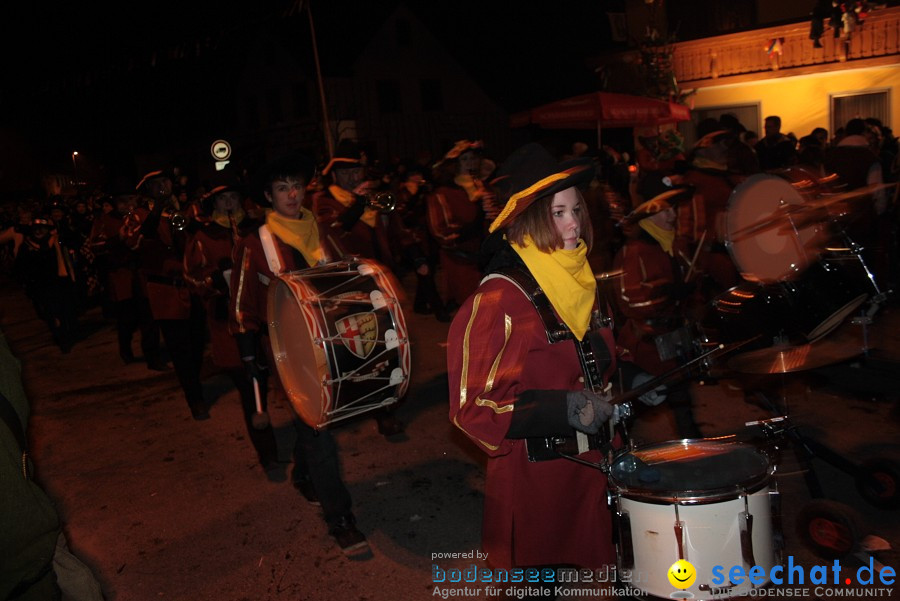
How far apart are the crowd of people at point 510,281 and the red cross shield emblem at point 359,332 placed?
2.17 feet

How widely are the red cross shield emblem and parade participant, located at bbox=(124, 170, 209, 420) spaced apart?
354 centimetres

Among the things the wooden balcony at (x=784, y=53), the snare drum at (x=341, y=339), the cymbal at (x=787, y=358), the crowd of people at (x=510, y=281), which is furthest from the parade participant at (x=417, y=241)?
the wooden balcony at (x=784, y=53)

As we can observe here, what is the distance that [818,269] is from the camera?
3779 mm

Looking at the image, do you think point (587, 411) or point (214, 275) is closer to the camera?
point (587, 411)

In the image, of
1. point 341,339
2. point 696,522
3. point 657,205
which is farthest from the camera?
point 657,205

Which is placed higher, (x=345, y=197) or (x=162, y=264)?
(x=345, y=197)

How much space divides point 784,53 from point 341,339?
16157mm

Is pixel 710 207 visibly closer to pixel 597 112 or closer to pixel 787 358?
pixel 787 358

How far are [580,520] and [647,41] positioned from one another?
16.9 m

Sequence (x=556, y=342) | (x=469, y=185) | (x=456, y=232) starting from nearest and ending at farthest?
(x=556, y=342)
(x=456, y=232)
(x=469, y=185)

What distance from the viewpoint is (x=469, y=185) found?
845 cm

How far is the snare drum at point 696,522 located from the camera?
2168 millimetres

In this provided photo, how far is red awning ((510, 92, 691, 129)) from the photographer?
1332 cm

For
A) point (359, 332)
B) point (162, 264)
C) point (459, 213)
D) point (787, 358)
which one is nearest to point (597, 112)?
point (459, 213)
